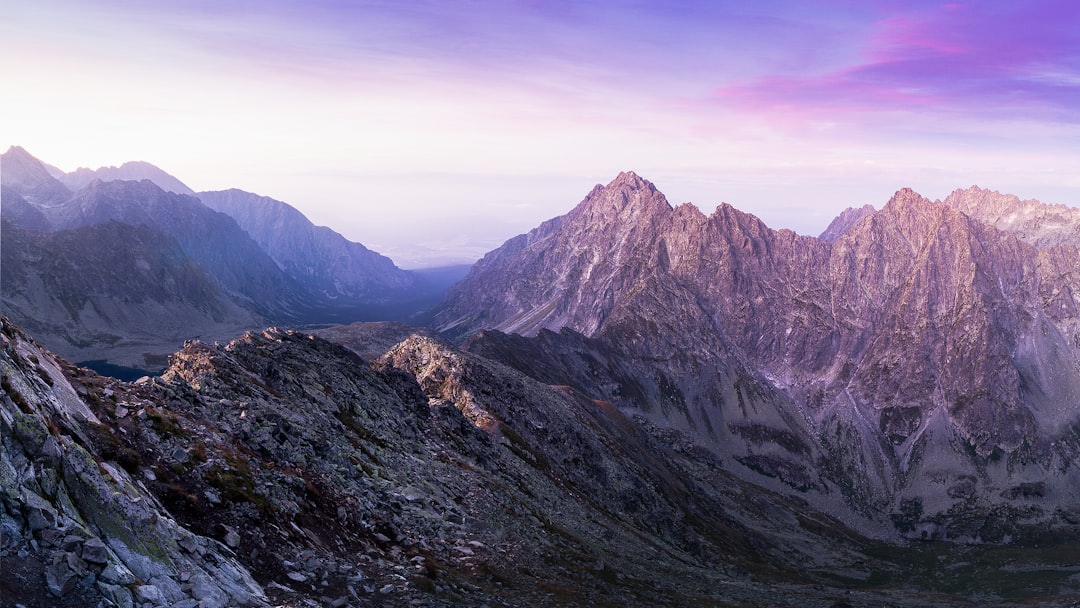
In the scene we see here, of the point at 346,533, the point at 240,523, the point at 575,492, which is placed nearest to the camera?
→ the point at 240,523

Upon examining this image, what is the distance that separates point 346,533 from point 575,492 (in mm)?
72341

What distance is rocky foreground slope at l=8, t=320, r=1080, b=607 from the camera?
24562mm

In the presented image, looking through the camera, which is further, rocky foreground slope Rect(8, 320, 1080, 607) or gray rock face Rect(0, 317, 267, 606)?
rocky foreground slope Rect(8, 320, 1080, 607)

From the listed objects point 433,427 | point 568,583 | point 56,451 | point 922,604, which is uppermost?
point 56,451

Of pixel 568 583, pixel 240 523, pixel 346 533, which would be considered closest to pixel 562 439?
pixel 568 583

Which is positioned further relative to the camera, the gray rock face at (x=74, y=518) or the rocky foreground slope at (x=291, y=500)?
the rocky foreground slope at (x=291, y=500)

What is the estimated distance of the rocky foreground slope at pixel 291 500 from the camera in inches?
967

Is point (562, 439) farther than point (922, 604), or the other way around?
point (922, 604)

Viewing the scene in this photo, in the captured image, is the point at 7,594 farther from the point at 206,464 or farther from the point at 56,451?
the point at 206,464

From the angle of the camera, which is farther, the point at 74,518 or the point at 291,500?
the point at 291,500

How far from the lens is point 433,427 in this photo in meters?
91.2

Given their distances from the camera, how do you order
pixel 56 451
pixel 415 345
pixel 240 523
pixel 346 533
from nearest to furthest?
pixel 56 451, pixel 240 523, pixel 346 533, pixel 415 345

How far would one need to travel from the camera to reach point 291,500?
141ft

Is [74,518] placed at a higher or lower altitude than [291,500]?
higher
